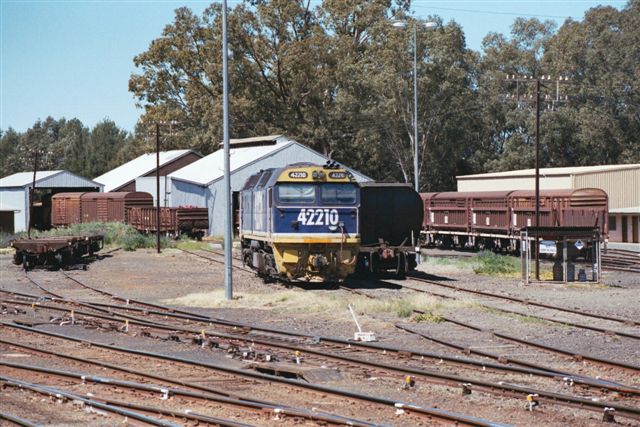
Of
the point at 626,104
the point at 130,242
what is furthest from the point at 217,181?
the point at 626,104

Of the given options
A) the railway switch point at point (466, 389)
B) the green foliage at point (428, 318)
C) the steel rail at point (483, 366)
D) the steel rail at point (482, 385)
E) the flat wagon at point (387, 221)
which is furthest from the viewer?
the flat wagon at point (387, 221)

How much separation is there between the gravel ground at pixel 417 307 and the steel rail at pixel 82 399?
1.10ft

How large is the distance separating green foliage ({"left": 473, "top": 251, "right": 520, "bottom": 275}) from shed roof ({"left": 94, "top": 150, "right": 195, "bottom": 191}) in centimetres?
4377

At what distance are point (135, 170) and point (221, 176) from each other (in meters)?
22.4

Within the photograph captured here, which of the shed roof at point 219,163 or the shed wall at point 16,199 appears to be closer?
the shed roof at point 219,163

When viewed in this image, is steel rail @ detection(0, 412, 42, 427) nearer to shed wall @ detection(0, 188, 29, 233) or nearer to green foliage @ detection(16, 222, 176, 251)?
green foliage @ detection(16, 222, 176, 251)

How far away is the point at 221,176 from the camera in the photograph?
64.1m

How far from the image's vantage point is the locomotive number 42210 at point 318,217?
26.5m

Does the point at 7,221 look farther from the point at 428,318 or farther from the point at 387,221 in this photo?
the point at 428,318

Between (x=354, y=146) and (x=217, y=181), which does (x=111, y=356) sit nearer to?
(x=217, y=181)

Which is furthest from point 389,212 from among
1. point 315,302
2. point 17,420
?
point 17,420

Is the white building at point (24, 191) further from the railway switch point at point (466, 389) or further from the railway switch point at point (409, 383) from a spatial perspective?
the railway switch point at point (466, 389)

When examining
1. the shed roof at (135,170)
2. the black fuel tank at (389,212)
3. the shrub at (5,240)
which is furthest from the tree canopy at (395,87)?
the black fuel tank at (389,212)

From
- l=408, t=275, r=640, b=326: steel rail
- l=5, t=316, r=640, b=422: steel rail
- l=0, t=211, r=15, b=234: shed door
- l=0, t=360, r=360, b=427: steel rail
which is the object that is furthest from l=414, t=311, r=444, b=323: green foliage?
l=0, t=211, r=15, b=234: shed door
